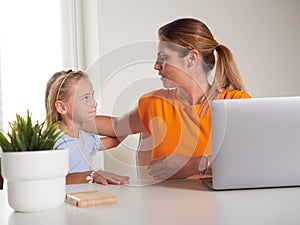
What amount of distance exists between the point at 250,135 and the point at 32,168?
1.53 ft

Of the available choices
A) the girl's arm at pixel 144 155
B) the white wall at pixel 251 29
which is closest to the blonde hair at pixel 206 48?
the girl's arm at pixel 144 155

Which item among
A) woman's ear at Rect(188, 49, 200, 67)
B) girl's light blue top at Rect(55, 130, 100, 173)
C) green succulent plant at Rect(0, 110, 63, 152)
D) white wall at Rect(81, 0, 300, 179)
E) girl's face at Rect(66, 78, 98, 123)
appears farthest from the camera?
white wall at Rect(81, 0, 300, 179)

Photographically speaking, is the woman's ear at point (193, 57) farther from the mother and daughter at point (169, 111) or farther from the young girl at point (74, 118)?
the young girl at point (74, 118)

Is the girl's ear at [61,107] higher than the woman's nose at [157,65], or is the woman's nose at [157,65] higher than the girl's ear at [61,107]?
the woman's nose at [157,65]

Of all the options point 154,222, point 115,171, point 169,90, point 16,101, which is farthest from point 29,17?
point 154,222

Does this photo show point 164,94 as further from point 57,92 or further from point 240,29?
point 240,29

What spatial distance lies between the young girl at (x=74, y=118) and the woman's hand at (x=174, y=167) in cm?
22

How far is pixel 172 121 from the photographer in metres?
1.76

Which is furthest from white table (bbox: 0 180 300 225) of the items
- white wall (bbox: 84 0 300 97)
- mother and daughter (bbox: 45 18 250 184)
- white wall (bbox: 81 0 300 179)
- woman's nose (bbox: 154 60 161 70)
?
white wall (bbox: 84 0 300 97)

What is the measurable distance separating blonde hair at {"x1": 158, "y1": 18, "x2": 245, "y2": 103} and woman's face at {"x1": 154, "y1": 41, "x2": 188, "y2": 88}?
76 mm

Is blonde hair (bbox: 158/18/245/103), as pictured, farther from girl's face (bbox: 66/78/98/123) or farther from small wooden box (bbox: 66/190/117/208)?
small wooden box (bbox: 66/190/117/208)

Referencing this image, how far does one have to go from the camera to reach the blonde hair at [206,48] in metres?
1.57

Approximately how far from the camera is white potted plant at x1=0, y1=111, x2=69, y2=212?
81 centimetres

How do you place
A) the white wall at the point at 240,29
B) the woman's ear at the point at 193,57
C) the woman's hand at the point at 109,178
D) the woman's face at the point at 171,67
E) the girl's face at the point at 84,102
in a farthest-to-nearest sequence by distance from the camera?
the white wall at the point at 240,29 → the woman's ear at the point at 193,57 → the woman's face at the point at 171,67 → the girl's face at the point at 84,102 → the woman's hand at the point at 109,178
